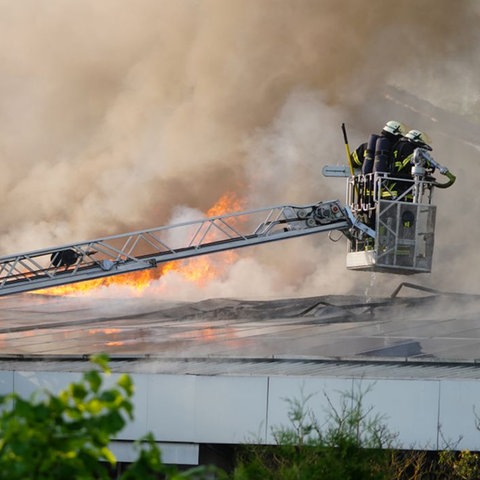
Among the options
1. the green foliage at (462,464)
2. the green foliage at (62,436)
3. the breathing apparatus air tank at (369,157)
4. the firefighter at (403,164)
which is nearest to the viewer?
the green foliage at (62,436)

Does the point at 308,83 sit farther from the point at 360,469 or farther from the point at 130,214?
the point at 360,469

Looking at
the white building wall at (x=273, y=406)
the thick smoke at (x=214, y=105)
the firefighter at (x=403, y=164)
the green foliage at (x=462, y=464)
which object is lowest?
the green foliage at (x=462, y=464)

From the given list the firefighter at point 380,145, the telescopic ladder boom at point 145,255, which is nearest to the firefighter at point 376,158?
the firefighter at point 380,145

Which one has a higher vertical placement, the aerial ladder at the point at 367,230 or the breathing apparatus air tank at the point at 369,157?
the breathing apparatus air tank at the point at 369,157

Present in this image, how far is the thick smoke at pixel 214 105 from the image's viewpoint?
102 ft

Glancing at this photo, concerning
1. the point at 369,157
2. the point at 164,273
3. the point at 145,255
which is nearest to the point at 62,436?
the point at 145,255

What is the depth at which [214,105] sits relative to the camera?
32094mm

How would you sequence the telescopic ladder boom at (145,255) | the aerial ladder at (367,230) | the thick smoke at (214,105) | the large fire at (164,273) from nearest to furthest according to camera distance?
the telescopic ladder boom at (145,255) < the aerial ladder at (367,230) < the large fire at (164,273) < the thick smoke at (214,105)

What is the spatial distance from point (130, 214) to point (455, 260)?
782 centimetres

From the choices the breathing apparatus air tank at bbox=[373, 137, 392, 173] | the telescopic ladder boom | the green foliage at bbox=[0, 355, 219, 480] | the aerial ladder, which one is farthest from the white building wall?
the green foliage at bbox=[0, 355, 219, 480]

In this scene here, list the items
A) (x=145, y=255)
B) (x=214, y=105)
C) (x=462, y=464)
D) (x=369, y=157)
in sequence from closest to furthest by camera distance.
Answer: (x=462, y=464)
(x=145, y=255)
(x=369, y=157)
(x=214, y=105)

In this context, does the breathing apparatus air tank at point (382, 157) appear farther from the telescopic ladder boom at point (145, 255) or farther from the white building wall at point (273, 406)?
the white building wall at point (273, 406)

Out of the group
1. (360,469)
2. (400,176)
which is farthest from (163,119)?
(360,469)

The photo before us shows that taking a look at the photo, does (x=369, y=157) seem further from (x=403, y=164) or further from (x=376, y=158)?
(x=403, y=164)
